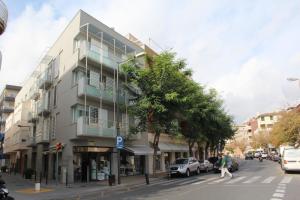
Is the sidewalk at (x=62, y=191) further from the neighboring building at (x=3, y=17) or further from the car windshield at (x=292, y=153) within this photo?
the car windshield at (x=292, y=153)

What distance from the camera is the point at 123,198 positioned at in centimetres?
1603

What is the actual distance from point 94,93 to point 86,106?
135cm

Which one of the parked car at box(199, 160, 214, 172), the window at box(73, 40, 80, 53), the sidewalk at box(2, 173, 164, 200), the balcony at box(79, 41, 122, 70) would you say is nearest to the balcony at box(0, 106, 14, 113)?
the window at box(73, 40, 80, 53)

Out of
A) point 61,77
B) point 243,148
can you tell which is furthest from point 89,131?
point 243,148

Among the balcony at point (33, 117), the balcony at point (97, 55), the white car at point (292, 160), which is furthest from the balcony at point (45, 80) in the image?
the white car at point (292, 160)

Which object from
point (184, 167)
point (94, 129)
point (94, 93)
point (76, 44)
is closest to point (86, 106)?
point (94, 93)

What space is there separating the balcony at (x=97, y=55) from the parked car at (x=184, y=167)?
1044cm

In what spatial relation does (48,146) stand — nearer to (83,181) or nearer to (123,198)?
(83,181)

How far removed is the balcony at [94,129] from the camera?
27219 millimetres

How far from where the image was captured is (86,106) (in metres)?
29.7

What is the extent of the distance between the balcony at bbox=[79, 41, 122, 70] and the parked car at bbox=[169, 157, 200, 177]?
10443 millimetres

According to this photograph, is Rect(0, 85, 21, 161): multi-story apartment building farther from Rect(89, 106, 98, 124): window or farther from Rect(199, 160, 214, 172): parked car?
Rect(89, 106, 98, 124): window

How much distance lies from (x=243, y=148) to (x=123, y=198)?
12552 centimetres

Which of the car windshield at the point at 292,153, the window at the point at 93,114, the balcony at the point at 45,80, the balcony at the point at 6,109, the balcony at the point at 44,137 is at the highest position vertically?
the balcony at the point at 6,109
